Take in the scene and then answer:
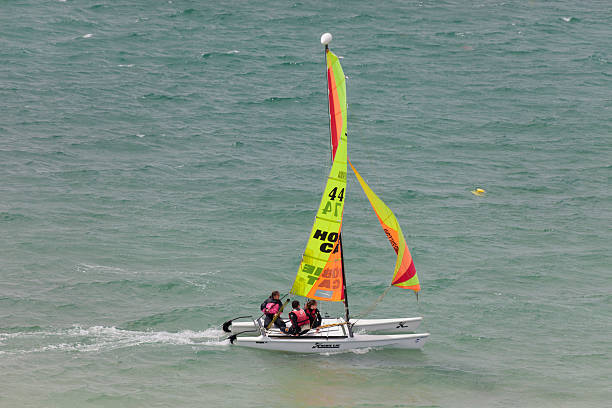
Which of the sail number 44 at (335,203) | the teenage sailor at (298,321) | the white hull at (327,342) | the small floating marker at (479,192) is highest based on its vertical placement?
the sail number 44 at (335,203)

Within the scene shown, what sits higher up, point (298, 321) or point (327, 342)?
point (298, 321)

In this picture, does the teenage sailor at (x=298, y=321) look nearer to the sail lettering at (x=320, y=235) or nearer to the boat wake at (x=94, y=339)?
the sail lettering at (x=320, y=235)

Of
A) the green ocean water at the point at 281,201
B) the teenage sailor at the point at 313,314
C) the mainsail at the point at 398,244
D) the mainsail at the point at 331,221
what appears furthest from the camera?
the teenage sailor at the point at 313,314

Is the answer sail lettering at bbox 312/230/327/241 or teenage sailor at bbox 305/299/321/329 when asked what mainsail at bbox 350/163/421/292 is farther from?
teenage sailor at bbox 305/299/321/329

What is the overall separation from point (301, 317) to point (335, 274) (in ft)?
5.73

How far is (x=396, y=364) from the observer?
25.6m

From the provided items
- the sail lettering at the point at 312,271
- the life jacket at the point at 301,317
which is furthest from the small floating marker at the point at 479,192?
the sail lettering at the point at 312,271

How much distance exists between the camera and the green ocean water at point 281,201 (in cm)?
2512

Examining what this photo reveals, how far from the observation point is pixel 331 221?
24.1 m

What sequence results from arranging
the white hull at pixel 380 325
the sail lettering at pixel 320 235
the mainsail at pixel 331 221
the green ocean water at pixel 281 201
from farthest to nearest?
Answer: the white hull at pixel 380 325 < the green ocean water at pixel 281 201 < the sail lettering at pixel 320 235 < the mainsail at pixel 331 221

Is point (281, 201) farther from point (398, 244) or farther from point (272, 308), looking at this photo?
point (398, 244)

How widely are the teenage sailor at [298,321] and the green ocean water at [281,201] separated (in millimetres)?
844

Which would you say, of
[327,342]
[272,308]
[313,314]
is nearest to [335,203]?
[313,314]

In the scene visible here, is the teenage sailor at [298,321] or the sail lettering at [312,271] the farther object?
the teenage sailor at [298,321]
